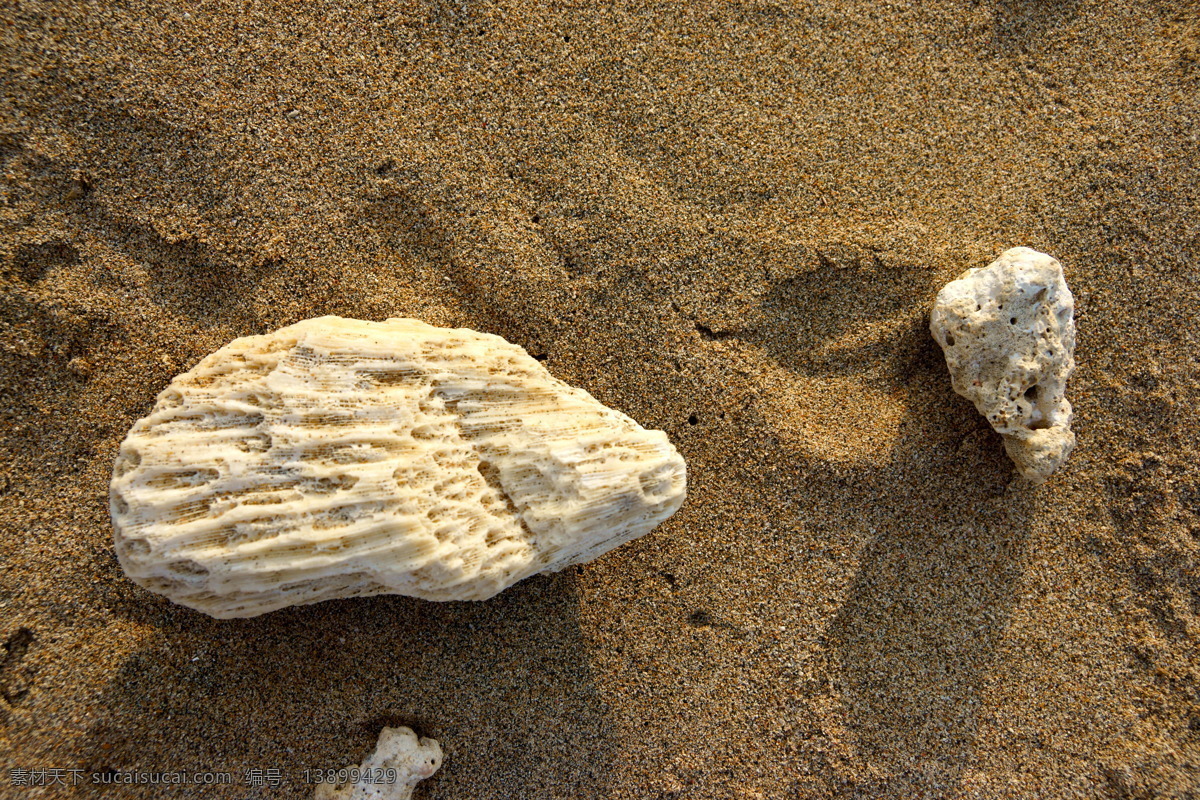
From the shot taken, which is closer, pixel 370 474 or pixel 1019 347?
pixel 370 474

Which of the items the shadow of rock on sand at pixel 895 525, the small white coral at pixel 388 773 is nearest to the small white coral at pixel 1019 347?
the shadow of rock on sand at pixel 895 525

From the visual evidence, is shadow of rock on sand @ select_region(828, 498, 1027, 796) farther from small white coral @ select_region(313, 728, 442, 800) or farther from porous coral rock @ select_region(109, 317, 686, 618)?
small white coral @ select_region(313, 728, 442, 800)

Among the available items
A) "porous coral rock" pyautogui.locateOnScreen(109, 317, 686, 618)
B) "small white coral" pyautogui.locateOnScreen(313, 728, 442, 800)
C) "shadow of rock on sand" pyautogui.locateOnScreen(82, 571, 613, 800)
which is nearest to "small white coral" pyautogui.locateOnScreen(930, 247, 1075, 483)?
"porous coral rock" pyautogui.locateOnScreen(109, 317, 686, 618)

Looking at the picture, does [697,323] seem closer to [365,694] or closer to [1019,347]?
[1019,347]

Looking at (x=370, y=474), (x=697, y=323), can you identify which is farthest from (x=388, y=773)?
(x=697, y=323)

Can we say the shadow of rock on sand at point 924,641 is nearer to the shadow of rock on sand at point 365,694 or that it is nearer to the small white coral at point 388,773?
the shadow of rock on sand at point 365,694
